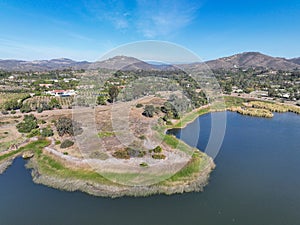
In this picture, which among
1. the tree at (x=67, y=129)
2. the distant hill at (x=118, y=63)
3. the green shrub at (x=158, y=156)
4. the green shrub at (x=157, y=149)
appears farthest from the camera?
the distant hill at (x=118, y=63)

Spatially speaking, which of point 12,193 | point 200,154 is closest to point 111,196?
point 12,193

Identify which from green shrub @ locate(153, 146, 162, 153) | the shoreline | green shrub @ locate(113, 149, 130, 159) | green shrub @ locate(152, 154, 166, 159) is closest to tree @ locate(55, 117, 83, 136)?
the shoreline

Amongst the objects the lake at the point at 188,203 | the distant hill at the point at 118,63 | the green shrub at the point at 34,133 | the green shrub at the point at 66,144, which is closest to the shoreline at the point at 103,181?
the lake at the point at 188,203

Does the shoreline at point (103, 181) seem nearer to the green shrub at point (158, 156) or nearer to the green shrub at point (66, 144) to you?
the green shrub at point (66, 144)

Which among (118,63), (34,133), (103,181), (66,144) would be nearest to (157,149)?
(103,181)

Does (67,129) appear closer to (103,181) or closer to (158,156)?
(103,181)

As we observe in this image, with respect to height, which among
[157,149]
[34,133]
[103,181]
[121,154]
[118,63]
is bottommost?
[34,133]

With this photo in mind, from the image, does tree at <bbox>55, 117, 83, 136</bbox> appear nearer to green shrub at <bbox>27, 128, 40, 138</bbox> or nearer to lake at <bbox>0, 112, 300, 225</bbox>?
green shrub at <bbox>27, 128, 40, 138</bbox>

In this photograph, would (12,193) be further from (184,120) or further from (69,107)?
(69,107)
